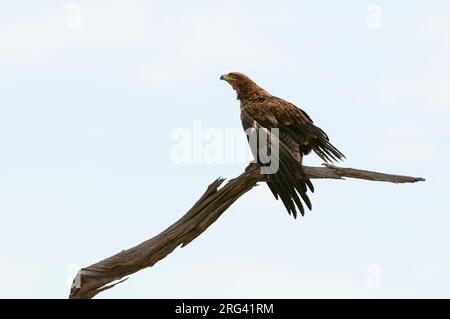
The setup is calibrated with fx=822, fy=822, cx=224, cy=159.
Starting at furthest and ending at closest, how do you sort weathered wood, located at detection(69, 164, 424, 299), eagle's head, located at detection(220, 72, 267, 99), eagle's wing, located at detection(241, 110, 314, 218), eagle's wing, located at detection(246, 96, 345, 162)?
eagle's head, located at detection(220, 72, 267, 99) < eagle's wing, located at detection(246, 96, 345, 162) < weathered wood, located at detection(69, 164, 424, 299) < eagle's wing, located at detection(241, 110, 314, 218)

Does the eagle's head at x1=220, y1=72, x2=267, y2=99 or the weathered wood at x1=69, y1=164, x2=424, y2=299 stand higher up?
the eagle's head at x1=220, y1=72, x2=267, y2=99

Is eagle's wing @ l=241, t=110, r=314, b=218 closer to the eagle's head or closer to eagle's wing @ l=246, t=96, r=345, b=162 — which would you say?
eagle's wing @ l=246, t=96, r=345, b=162

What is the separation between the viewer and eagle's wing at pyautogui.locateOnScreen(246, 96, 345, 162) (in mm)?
10133

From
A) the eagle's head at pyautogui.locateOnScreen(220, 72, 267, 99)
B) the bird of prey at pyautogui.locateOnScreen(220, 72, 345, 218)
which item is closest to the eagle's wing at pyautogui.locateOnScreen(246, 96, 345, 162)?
the bird of prey at pyautogui.locateOnScreen(220, 72, 345, 218)

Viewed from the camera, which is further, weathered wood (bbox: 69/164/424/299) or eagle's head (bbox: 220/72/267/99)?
eagle's head (bbox: 220/72/267/99)

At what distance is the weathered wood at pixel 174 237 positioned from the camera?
9453mm

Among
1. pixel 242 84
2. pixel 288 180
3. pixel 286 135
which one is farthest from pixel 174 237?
pixel 242 84

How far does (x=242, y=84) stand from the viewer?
11172mm

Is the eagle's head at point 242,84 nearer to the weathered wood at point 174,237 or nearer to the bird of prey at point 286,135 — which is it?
the bird of prey at point 286,135

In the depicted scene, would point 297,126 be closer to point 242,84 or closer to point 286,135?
point 286,135

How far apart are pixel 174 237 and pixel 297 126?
2.10 meters
